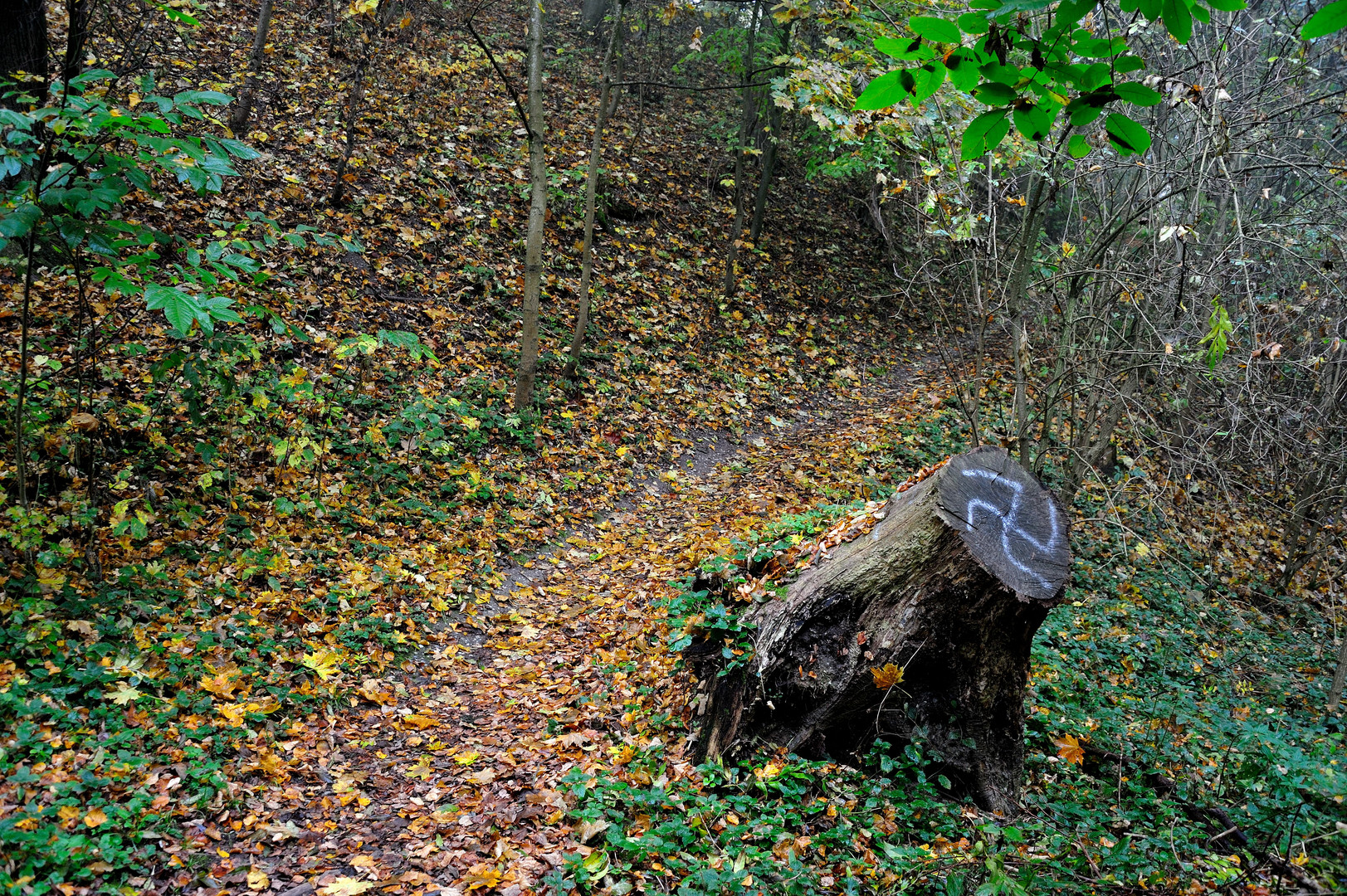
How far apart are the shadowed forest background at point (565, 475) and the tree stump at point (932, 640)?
155 mm

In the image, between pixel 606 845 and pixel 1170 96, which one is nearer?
pixel 606 845

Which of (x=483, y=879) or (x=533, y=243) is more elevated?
(x=533, y=243)

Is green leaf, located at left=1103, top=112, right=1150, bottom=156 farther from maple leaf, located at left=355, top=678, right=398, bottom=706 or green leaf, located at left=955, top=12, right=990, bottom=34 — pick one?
maple leaf, located at left=355, top=678, right=398, bottom=706

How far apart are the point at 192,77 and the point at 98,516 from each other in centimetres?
764

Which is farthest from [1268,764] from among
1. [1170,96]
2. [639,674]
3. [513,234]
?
[513,234]

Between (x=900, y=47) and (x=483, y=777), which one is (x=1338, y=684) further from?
(x=900, y=47)

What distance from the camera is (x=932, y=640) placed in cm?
368

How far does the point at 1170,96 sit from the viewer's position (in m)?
4.96

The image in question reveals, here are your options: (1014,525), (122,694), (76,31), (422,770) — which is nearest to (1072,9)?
(1014,525)

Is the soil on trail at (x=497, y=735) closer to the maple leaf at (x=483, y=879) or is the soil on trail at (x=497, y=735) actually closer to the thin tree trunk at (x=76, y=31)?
the maple leaf at (x=483, y=879)

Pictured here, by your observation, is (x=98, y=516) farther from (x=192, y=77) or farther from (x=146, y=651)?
(x=192, y=77)

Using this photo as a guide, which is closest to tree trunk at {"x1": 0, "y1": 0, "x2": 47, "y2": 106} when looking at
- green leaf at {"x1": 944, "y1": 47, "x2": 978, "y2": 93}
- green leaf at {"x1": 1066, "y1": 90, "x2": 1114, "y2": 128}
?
green leaf at {"x1": 944, "y1": 47, "x2": 978, "y2": 93}

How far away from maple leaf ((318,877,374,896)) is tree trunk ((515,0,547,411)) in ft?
18.8

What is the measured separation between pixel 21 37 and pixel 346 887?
5.98m
